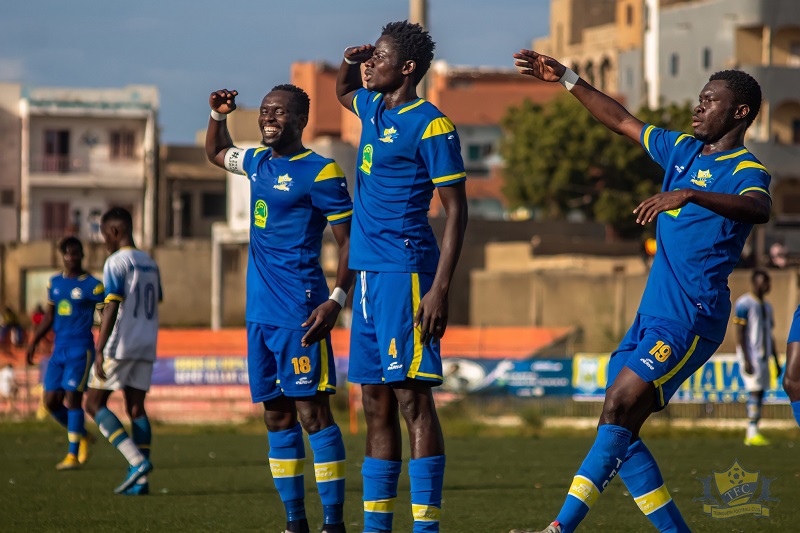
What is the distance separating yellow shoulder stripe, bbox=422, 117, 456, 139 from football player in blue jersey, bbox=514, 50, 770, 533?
695mm

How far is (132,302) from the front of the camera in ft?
38.4

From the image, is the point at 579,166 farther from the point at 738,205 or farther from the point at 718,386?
the point at 738,205

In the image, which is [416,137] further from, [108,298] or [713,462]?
[713,462]

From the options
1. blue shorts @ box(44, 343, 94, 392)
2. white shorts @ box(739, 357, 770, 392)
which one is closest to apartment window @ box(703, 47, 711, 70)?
white shorts @ box(739, 357, 770, 392)

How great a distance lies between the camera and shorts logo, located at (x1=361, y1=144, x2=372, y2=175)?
24.2ft

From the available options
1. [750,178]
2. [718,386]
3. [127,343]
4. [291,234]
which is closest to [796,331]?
[750,178]

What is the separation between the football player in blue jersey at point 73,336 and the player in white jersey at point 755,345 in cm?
855

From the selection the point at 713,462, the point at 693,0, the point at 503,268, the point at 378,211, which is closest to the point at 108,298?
the point at 378,211

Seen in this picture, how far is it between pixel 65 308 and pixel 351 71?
6696 millimetres

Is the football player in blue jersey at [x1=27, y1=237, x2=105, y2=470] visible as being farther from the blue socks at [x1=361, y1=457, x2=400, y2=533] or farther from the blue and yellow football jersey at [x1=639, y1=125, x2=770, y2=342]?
the blue and yellow football jersey at [x1=639, y1=125, x2=770, y2=342]

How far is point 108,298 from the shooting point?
1141cm

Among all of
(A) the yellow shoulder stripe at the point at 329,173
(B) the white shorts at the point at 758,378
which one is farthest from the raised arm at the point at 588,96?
(B) the white shorts at the point at 758,378

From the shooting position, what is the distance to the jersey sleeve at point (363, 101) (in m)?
7.57

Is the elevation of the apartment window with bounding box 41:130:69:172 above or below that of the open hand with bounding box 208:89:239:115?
above
